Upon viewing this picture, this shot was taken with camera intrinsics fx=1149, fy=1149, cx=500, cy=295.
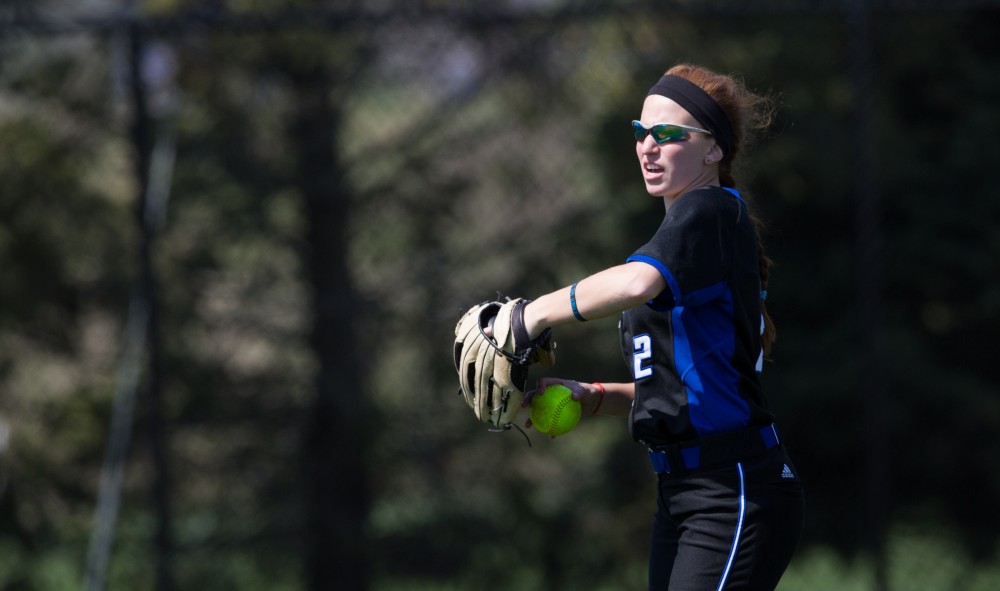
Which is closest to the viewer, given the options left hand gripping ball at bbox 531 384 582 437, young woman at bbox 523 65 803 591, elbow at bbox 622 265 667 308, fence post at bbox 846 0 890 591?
elbow at bbox 622 265 667 308

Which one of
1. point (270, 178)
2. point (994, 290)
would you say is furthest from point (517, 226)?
point (994, 290)

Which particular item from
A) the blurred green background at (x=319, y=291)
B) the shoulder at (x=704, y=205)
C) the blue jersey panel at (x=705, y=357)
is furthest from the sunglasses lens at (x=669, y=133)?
the blurred green background at (x=319, y=291)

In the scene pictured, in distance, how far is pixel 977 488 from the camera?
6.69 m

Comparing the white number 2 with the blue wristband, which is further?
the white number 2

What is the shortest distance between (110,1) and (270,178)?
4.91 feet

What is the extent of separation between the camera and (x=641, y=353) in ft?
8.61

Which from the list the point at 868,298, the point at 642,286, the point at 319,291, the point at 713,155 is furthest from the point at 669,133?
the point at 319,291

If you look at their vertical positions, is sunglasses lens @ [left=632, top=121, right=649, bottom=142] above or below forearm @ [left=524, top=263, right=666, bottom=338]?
above

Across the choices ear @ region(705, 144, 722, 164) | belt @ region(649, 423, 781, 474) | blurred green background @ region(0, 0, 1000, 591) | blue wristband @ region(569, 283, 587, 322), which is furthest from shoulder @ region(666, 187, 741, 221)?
blurred green background @ region(0, 0, 1000, 591)

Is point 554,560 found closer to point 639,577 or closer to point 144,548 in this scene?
point 639,577

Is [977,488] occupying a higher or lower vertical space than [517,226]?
lower

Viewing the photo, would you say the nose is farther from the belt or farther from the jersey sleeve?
the belt

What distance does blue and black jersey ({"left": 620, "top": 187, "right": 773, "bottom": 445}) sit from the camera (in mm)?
2475

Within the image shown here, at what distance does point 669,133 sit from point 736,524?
35.1 inches
